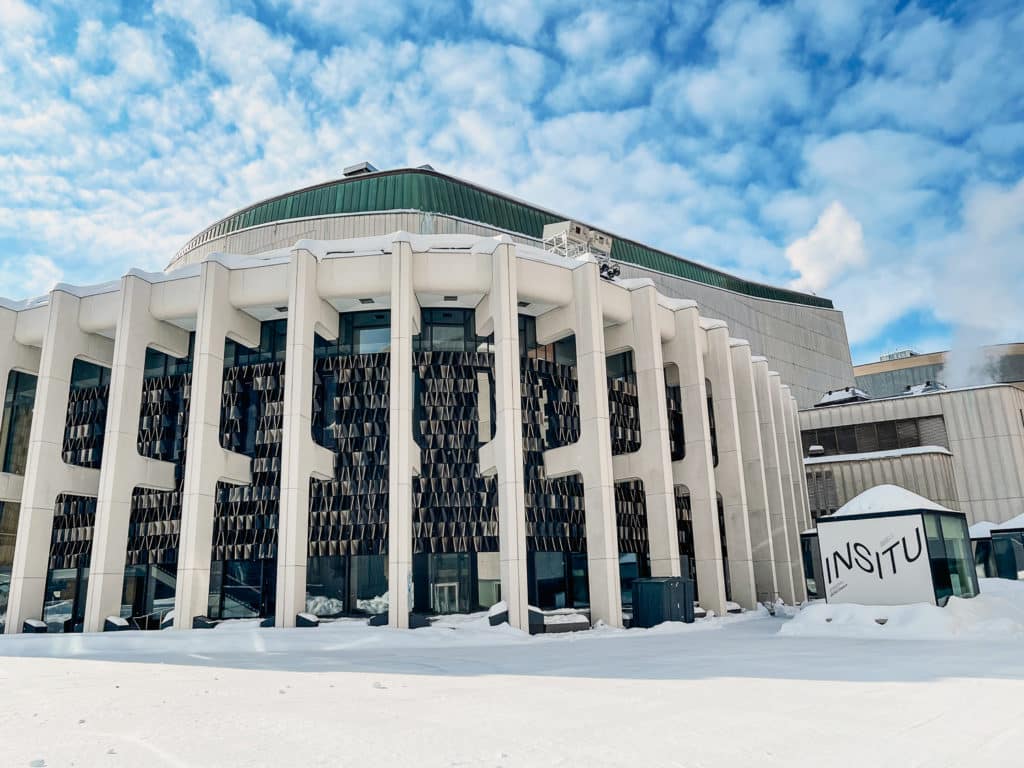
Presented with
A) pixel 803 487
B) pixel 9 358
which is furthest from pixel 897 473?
pixel 9 358

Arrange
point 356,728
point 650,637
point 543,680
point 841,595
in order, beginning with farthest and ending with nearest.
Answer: point 841,595, point 650,637, point 543,680, point 356,728

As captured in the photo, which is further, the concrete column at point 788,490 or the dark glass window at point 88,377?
the concrete column at point 788,490

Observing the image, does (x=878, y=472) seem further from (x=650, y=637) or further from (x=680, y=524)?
(x=650, y=637)

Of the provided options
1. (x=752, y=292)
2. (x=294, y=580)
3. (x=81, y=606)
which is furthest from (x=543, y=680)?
(x=752, y=292)

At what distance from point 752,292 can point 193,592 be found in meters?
46.3

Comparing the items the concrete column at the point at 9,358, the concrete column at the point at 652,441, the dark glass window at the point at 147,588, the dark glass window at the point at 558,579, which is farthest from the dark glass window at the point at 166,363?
the concrete column at the point at 652,441

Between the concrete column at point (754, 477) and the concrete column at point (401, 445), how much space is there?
16.3m

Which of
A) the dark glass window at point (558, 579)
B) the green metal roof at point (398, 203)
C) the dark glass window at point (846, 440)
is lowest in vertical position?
the dark glass window at point (558, 579)

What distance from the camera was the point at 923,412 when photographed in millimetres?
39500

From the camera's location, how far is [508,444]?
2197 centimetres

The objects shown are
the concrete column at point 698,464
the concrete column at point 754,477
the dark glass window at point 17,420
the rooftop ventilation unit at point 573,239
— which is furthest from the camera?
the rooftop ventilation unit at point 573,239

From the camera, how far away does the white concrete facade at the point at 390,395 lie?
71.7ft

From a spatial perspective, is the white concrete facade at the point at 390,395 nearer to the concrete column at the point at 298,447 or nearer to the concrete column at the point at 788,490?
the concrete column at the point at 298,447

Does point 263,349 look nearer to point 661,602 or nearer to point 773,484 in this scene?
point 661,602
